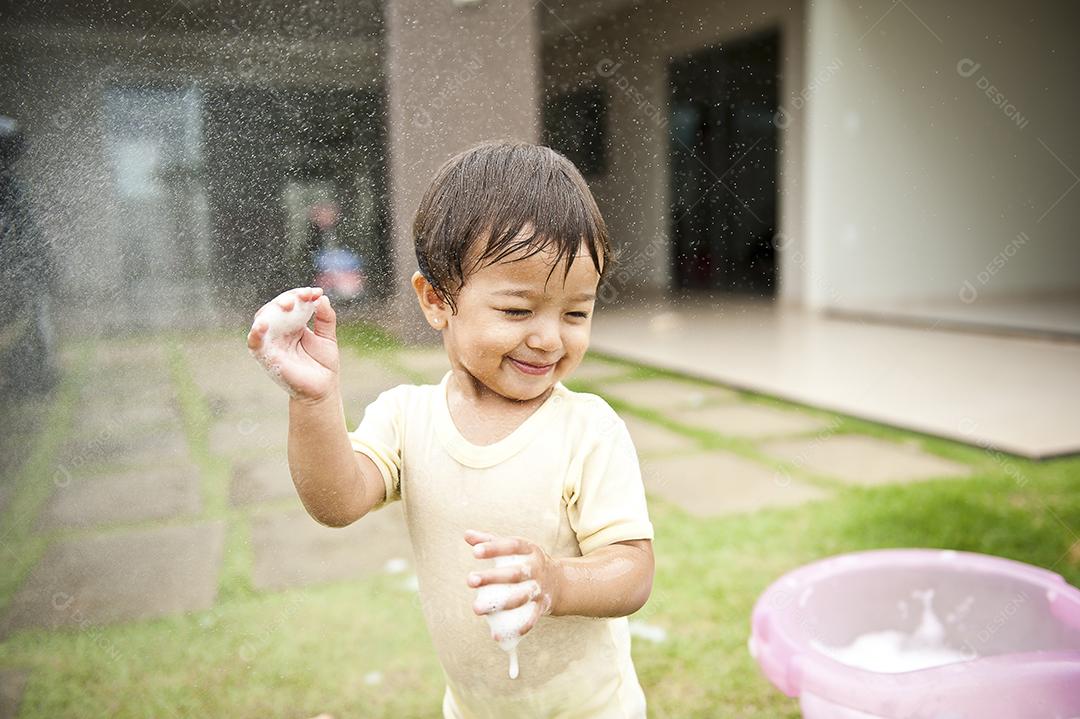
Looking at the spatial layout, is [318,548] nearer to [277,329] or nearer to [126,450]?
[126,450]

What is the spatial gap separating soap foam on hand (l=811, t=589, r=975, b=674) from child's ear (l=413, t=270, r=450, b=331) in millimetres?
1189

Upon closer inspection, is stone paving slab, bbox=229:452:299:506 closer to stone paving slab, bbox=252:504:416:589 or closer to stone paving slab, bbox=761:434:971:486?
stone paving slab, bbox=252:504:416:589

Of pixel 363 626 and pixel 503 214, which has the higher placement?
pixel 503 214

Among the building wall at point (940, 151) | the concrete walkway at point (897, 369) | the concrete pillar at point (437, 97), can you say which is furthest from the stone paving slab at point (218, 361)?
the building wall at point (940, 151)

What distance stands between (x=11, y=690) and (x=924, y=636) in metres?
1.71

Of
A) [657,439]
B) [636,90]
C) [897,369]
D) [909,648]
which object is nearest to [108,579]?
[636,90]

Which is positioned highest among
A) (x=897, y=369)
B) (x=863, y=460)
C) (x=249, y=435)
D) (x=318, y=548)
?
(x=249, y=435)

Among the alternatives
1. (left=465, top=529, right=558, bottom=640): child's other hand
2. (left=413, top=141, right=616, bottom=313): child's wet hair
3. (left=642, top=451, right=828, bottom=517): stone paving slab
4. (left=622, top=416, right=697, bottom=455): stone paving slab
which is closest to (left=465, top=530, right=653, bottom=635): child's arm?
(left=465, top=529, right=558, bottom=640): child's other hand

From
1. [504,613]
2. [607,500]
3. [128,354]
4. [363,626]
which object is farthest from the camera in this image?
[363,626]

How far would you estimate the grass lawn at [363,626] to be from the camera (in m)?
1.56

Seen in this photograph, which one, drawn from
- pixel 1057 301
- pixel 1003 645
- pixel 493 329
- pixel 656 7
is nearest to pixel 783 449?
pixel 1003 645

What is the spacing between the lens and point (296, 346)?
1.01 metres

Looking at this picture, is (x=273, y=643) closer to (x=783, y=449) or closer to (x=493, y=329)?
(x=493, y=329)

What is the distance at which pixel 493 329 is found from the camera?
1040 millimetres
